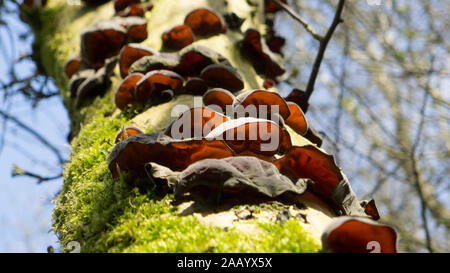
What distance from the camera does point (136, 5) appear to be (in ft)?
11.1

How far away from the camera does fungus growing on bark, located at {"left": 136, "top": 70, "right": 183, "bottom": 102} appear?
93.6 inches

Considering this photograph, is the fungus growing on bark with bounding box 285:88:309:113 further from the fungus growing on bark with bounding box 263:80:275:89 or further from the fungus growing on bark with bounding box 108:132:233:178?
the fungus growing on bark with bounding box 108:132:233:178

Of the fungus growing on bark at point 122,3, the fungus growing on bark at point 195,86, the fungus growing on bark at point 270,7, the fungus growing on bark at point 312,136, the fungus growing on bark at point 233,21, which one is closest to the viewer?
the fungus growing on bark at point 312,136

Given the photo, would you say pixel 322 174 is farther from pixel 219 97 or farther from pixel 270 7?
pixel 270 7

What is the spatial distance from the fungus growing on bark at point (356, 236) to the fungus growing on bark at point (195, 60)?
145 centimetres

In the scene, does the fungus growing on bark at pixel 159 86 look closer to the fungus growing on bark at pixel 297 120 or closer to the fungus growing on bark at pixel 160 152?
the fungus growing on bark at pixel 297 120

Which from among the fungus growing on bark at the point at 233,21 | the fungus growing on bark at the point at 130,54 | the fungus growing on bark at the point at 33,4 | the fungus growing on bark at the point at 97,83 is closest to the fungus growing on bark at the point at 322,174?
the fungus growing on bark at the point at 130,54

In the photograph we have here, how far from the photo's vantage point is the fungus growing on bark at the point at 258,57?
306 cm

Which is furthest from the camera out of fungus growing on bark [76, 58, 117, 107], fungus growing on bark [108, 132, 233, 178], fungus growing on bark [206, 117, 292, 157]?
fungus growing on bark [76, 58, 117, 107]

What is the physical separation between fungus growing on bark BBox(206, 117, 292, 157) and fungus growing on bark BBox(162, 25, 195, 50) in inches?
53.2

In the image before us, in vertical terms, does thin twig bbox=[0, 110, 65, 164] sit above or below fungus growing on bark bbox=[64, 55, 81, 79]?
below

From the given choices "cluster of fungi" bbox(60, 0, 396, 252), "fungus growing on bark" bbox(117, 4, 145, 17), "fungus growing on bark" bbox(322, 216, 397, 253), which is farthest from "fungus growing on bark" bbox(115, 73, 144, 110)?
"fungus growing on bark" bbox(322, 216, 397, 253)

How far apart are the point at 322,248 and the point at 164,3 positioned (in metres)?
2.70
